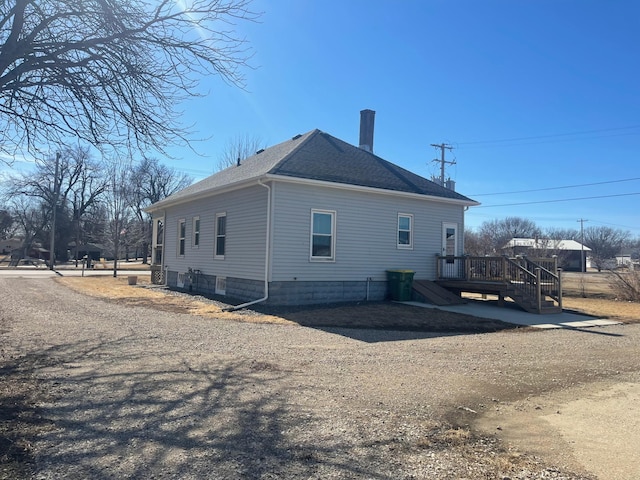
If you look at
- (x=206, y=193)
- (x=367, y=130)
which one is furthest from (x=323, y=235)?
→ (x=367, y=130)

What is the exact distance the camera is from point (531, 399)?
5230 mm

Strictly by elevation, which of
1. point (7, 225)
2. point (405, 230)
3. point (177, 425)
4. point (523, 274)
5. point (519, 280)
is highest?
point (7, 225)

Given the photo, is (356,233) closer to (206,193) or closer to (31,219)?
(206,193)

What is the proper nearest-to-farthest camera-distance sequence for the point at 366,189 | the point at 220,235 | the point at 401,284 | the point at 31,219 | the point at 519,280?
the point at 519,280 < the point at 366,189 < the point at 401,284 < the point at 220,235 < the point at 31,219

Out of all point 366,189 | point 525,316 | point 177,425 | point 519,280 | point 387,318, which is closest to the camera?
point 177,425

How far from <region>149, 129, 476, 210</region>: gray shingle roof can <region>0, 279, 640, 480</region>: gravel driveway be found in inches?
223

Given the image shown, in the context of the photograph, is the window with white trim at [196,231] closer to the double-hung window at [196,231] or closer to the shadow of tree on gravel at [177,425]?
the double-hung window at [196,231]

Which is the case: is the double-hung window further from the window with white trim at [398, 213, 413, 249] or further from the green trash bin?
the window with white trim at [398, 213, 413, 249]

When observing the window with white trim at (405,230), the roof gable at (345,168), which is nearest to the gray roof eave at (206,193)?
the roof gable at (345,168)

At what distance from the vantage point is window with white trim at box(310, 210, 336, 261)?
553 inches

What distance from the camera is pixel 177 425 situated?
4.01 metres

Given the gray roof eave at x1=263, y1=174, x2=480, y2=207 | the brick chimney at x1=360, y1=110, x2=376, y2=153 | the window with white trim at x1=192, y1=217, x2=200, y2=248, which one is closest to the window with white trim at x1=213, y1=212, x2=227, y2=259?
the window with white trim at x1=192, y1=217, x2=200, y2=248

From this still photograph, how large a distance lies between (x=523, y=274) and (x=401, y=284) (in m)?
3.75

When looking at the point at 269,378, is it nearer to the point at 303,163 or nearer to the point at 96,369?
the point at 96,369
